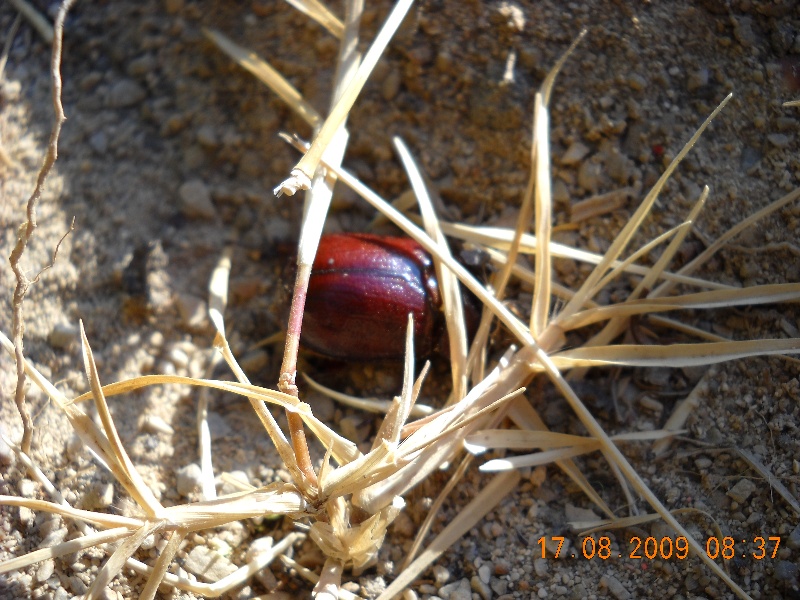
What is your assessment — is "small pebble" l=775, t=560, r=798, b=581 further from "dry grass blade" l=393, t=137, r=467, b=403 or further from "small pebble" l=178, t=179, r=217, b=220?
"small pebble" l=178, t=179, r=217, b=220

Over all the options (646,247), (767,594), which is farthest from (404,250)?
(767,594)

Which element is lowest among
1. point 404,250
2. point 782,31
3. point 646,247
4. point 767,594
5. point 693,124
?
point 767,594

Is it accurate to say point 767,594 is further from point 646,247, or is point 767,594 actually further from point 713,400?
point 646,247

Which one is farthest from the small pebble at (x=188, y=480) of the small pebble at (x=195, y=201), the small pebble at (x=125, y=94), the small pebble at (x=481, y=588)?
the small pebble at (x=125, y=94)

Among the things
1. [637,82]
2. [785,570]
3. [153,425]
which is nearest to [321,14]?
[637,82]

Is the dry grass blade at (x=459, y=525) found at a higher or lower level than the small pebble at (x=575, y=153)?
lower

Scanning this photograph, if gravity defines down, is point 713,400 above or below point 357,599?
above

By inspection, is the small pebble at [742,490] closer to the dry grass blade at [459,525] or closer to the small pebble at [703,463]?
the small pebble at [703,463]

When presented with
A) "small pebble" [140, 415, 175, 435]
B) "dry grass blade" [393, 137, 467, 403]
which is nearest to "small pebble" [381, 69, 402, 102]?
"dry grass blade" [393, 137, 467, 403]
